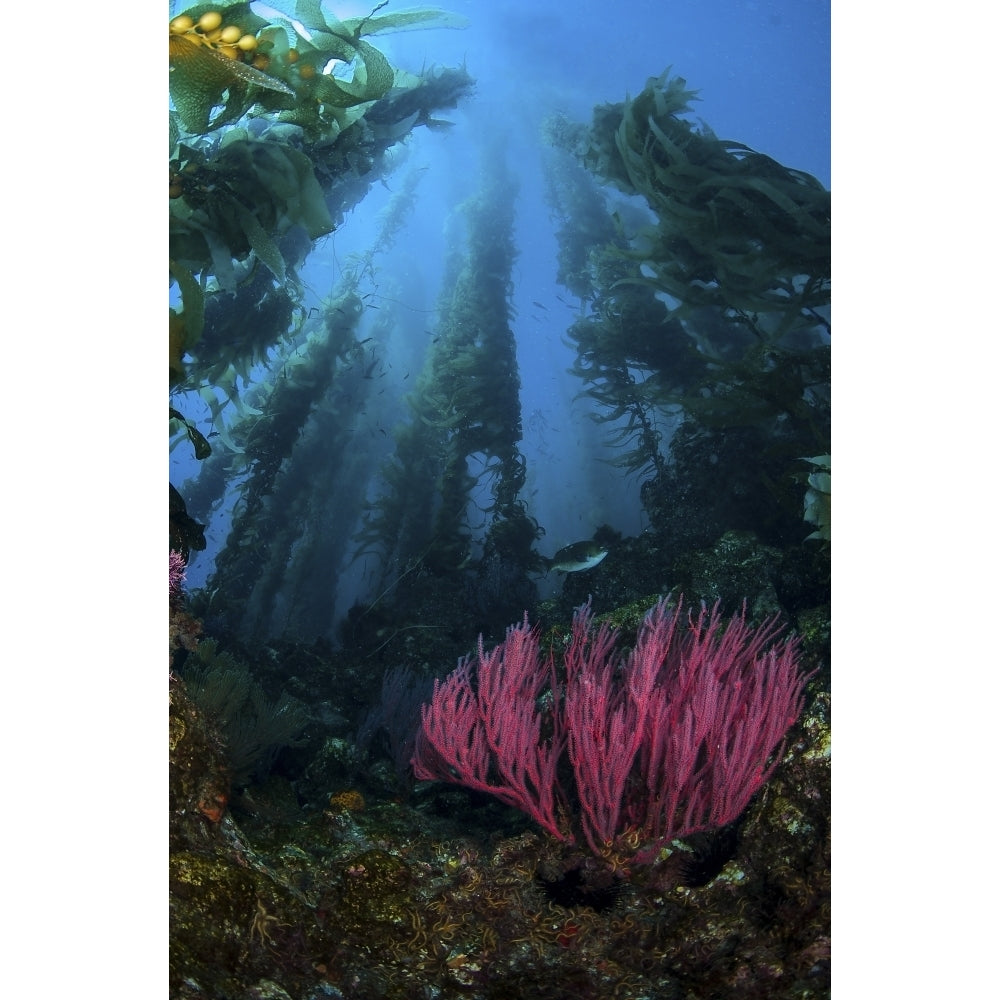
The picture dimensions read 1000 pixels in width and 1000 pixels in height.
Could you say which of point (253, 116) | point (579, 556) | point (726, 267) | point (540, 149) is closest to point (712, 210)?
point (726, 267)

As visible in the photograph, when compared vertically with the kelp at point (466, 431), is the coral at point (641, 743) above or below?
below

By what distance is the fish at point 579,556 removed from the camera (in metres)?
2.85

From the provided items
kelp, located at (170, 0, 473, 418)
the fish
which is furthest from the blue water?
the fish

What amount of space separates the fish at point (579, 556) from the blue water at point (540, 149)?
0.47 m

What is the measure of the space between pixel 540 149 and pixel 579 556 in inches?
72.6

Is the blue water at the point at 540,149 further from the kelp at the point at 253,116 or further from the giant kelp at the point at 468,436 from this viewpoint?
the kelp at the point at 253,116

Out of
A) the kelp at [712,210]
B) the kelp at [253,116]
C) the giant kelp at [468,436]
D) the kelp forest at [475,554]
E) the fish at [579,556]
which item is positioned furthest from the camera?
the giant kelp at [468,436]

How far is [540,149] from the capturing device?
322 cm

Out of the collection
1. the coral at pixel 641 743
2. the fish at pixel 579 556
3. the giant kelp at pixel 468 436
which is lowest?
the coral at pixel 641 743

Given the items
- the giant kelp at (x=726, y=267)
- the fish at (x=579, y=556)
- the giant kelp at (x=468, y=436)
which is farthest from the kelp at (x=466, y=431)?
the giant kelp at (x=726, y=267)

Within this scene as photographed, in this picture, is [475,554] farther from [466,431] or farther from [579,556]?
→ [579,556]
